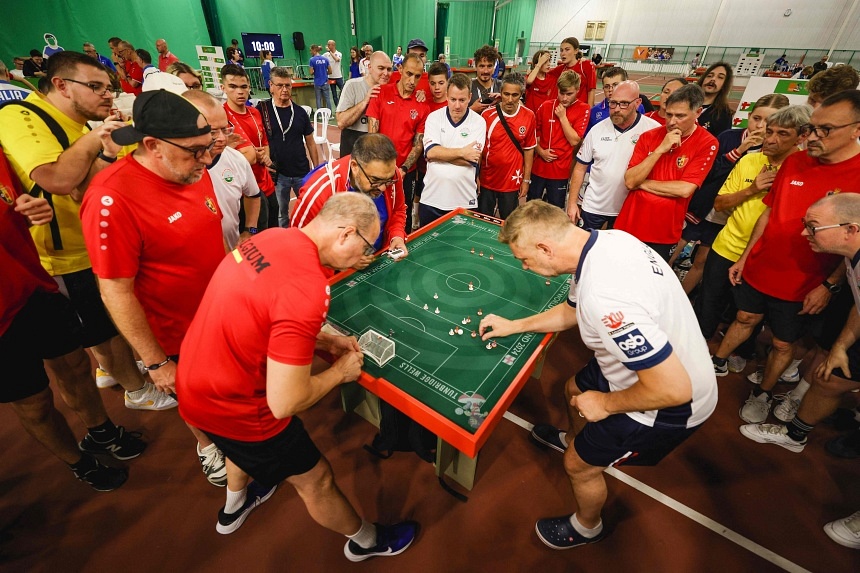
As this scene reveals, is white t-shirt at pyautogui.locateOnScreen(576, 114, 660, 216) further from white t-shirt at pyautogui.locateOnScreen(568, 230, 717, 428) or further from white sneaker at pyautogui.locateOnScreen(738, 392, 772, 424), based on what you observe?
white t-shirt at pyautogui.locateOnScreen(568, 230, 717, 428)

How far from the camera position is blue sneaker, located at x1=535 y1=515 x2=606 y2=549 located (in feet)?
7.00

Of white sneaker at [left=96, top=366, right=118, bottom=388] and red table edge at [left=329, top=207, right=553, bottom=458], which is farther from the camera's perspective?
white sneaker at [left=96, top=366, right=118, bottom=388]

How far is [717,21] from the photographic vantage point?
19.5m

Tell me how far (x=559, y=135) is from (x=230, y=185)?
151 inches

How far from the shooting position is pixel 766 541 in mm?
2229

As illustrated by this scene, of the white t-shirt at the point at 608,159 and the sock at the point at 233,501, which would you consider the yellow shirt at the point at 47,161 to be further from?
the white t-shirt at the point at 608,159

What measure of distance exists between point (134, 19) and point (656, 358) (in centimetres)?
1488

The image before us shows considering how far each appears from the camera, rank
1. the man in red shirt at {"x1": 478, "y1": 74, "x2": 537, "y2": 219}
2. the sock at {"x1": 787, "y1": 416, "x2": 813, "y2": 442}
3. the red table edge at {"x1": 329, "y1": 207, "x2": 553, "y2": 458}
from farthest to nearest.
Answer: the man in red shirt at {"x1": 478, "y1": 74, "x2": 537, "y2": 219}, the sock at {"x1": 787, "y1": 416, "x2": 813, "y2": 442}, the red table edge at {"x1": 329, "y1": 207, "x2": 553, "y2": 458}

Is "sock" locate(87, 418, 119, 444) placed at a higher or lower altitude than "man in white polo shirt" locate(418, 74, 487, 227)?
lower

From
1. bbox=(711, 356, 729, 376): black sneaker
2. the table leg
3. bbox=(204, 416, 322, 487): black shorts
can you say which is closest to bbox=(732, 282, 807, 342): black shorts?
bbox=(711, 356, 729, 376): black sneaker

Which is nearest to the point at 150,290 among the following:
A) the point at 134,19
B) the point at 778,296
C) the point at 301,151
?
the point at 301,151

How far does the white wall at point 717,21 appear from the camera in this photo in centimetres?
1738

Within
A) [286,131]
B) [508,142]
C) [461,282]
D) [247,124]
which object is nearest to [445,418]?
[461,282]

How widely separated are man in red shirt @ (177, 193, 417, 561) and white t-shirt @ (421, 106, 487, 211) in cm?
240
